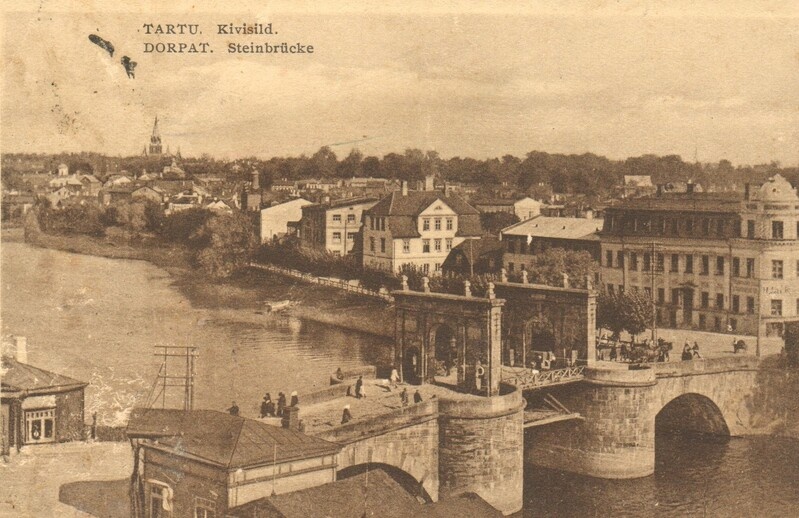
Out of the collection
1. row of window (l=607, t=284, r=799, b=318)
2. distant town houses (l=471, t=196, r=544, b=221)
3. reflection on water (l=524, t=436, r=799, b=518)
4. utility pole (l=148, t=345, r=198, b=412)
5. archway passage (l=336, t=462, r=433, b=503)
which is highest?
distant town houses (l=471, t=196, r=544, b=221)

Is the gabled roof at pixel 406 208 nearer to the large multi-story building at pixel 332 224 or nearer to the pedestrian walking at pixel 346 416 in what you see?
the large multi-story building at pixel 332 224

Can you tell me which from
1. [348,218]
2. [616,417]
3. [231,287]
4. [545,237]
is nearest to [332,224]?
[348,218]

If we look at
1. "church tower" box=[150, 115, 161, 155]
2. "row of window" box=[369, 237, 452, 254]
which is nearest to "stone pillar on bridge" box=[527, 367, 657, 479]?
"row of window" box=[369, 237, 452, 254]

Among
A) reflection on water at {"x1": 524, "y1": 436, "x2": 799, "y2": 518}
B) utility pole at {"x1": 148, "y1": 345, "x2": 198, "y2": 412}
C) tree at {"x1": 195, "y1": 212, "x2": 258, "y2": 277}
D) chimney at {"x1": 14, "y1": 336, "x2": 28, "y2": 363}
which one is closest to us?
chimney at {"x1": 14, "y1": 336, "x2": 28, "y2": 363}

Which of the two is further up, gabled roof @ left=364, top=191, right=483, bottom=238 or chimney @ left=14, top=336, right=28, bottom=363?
gabled roof @ left=364, top=191, right=483, bottom=238

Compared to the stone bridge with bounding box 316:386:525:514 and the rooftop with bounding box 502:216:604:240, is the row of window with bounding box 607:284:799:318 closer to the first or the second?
the rooftop with bounding box 502:216:604:240

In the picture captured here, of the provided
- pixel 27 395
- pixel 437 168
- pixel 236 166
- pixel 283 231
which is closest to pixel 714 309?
pixel 437 168

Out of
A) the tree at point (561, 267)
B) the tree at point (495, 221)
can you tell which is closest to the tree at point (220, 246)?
the tree at point (495, 221)

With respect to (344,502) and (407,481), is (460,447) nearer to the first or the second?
(407,481)

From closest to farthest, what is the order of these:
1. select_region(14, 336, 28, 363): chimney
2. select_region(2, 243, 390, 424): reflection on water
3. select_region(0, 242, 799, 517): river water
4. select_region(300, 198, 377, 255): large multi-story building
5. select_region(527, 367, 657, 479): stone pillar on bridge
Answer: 1. select_region(14, 336, 28, 363): chimney
2. select_region(2, 243, 390, 424): reflection on water
3. select_region(0, 242, 799, 517): river water
4. select_region(300, 198, 377, 255): large multi-story building
5. select_region(527, 367, 657, 479): stone pillar on bridge
